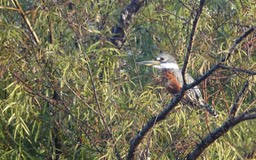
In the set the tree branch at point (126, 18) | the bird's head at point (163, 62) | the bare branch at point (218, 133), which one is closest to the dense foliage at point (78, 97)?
the bare branch at point (218, 133)

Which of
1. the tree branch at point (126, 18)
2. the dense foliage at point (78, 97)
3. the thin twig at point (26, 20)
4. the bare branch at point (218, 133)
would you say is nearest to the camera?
the bare branch at point (218, 133)

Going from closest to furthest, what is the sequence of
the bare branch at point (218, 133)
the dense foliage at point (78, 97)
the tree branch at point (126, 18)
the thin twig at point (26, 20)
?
the bare branch at point (218, 133)
the dense foliage at point (78, 97)
the thin twig at point (26, 20)
the tree branch at point (126, 18)

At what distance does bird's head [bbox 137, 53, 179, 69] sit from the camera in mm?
4148

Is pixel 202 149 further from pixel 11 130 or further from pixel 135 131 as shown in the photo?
pixel 11 130

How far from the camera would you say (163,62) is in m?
4.20

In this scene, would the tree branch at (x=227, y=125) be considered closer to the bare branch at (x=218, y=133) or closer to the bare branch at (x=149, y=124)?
the bare branch at (x=218, y=133)

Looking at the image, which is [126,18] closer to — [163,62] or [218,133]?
[163,62]

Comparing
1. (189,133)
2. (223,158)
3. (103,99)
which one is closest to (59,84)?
(103,99)

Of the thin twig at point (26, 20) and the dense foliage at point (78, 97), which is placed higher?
the thin twig at point (26, 20)

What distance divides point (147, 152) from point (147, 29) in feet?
4.81

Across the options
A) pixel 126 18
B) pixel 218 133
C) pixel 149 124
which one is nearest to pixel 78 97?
pixel 149 124

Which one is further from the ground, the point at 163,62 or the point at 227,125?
the point at 227,125

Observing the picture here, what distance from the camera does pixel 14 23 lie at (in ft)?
11.6

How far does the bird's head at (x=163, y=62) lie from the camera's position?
13.6 ft
